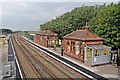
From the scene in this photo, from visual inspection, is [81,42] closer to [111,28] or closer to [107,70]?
[111,28]

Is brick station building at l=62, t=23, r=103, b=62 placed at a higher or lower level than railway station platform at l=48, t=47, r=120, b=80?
higher

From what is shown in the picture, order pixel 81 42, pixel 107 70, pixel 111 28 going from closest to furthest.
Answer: pixel 107 70 < pixel 81 42 < pixel 111 28

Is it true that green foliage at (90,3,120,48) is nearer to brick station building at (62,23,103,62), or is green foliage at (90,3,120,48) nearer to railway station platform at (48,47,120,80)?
brick station building at (62,23,103,62)

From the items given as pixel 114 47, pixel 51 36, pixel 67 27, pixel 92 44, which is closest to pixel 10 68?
pixel 92 44

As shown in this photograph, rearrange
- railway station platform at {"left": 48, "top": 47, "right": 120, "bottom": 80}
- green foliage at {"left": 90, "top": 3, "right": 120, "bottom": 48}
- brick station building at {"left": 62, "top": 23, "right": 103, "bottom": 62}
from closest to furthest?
railway station platform at {"left": 48, "top": 47, "right": 120, "bottom": 80}, brick station building at {"left": 62, "top": 23, "right": 103, "bottom": 62}, green foliage at {"left": 90, "top": 3, "right": 120, "bottom": 48}

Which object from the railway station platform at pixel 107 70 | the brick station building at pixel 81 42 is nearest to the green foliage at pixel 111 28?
the brick station building at pixel 81 42

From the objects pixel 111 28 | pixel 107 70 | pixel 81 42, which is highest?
pixel 111 28

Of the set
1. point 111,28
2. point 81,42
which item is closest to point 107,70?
point 81,42

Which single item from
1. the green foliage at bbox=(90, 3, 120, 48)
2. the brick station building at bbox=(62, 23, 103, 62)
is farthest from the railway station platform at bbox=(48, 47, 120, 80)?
the green foliage at bbox=(90, 3, 120, 48)

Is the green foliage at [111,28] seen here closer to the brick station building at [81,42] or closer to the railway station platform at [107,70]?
the brick station building at [81,42]

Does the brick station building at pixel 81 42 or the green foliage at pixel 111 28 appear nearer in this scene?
the brick station building at pixel 81 42

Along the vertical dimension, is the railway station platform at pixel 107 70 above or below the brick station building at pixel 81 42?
below

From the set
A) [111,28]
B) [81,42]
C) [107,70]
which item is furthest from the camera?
[111,28]

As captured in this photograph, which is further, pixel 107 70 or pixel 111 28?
pixel 111 28
